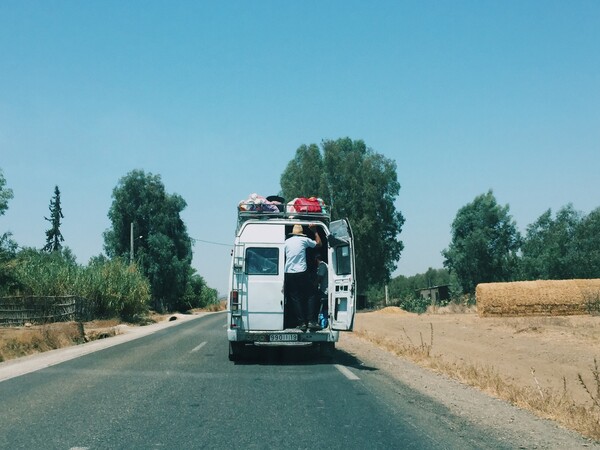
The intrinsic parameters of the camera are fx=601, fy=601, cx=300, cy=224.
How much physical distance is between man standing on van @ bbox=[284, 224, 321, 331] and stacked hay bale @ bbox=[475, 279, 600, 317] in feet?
64.9

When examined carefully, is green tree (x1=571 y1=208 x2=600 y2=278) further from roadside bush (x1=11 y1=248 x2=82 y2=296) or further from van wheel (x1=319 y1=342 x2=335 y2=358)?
van wheel (x1=319 y1=342 x2=335 y2=358)

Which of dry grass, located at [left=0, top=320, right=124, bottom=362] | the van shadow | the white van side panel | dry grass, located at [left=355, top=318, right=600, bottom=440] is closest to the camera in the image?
dry grass, located at [left=355, top=318, right=600, bottom=440]

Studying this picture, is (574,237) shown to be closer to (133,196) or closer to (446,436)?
(133,196)

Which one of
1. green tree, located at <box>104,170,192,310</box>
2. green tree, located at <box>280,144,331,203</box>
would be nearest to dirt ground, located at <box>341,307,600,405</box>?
green tree, located at <box>280,144,331,203</box>

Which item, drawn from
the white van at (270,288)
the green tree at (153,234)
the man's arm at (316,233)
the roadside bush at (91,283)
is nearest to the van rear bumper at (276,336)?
the white van at (270,288)

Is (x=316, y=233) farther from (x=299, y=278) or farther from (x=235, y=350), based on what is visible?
(x=235, y=350)

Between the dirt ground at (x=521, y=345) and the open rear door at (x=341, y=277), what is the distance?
9.94 feet

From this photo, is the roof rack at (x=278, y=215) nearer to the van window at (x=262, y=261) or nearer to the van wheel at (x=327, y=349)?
the van window at (x=262, y=261)

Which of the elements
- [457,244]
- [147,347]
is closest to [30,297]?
[147,347]

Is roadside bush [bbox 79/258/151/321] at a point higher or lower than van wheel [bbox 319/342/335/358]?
higher

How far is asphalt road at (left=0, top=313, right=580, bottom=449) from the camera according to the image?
5719 mm

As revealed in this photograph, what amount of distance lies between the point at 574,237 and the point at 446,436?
6557 cm

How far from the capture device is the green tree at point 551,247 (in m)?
63.8

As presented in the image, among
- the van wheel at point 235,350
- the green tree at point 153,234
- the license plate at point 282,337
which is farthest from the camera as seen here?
the green tree at point 153,234
